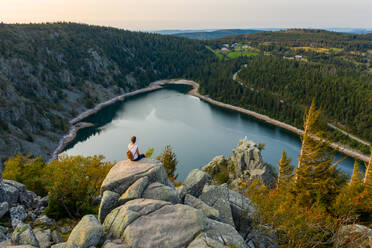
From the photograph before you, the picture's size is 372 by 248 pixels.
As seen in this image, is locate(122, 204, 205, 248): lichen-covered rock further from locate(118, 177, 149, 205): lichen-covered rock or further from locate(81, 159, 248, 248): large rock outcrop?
locate(118, 177, 149, 205): lichen-covered rock

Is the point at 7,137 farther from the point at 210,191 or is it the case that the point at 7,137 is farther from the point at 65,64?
the point at 65,64

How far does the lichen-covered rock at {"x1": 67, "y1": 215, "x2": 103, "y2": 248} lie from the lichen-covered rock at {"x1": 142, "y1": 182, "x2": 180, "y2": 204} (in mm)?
4232

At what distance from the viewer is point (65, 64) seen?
184125 mm

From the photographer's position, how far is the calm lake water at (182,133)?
316ft

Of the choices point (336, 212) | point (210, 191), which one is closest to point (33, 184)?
point (210, 191)

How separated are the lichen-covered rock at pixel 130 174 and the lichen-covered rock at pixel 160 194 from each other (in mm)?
1116

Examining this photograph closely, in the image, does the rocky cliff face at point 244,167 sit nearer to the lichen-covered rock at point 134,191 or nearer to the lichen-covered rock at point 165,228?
the lichen-covered rock at point 134,191

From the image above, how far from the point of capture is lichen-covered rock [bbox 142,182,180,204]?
1828 cm

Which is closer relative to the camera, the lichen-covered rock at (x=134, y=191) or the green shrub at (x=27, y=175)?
the lichen-covered rock at (x=134, y=191)

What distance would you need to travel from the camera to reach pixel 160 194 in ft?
60.3

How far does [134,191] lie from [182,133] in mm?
97917

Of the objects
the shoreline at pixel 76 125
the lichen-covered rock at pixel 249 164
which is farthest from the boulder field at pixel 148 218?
the shoreline at pixel 76 125

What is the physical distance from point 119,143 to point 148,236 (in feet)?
314

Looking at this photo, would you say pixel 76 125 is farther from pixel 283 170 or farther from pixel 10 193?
pixel 283 170
